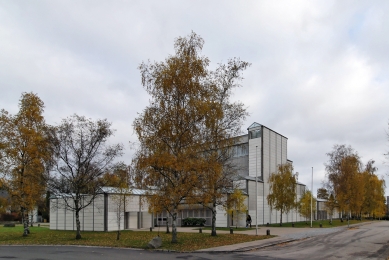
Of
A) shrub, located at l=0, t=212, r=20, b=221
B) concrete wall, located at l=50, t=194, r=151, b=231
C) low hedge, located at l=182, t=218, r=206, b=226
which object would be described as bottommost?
shrub, located at l=0, t=212, r=20, b=221

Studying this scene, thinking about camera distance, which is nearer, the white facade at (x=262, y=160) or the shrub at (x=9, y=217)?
the white facade at (x=262, y=160)

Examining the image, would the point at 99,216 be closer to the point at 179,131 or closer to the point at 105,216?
the point at 105,216

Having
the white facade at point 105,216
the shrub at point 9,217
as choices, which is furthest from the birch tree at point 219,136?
the shrub at point 9,217

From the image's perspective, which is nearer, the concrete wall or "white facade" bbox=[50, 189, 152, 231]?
"white facade" bbox=[50, 189, 152, 231]

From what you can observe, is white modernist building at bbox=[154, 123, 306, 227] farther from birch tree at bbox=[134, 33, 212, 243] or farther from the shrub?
the shrub

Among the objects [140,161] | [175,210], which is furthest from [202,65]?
[175,210]

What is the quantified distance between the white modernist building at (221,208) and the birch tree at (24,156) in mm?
3164

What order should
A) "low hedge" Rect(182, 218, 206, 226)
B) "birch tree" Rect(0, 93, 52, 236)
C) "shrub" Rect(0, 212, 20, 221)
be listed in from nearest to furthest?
"birch tree" Rect(0, 93, 52, 236) < "low hedge" Rect(182, 218, 206, 226) < "shrub" Rect(0, 212, 20, 221)

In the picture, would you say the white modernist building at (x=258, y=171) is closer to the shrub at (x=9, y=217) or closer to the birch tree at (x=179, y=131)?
the birch tree at (x=179, y=131)

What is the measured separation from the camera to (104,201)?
4019 centimetres

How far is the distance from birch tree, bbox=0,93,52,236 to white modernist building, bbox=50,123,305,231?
316 centimetres

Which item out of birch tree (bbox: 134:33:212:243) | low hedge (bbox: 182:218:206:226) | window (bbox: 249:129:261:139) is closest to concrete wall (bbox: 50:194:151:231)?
low hedge (bbox: 182:218:206:226)

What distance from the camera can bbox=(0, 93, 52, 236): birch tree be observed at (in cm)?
3256

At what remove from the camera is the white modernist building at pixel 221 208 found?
4028 centimetres
